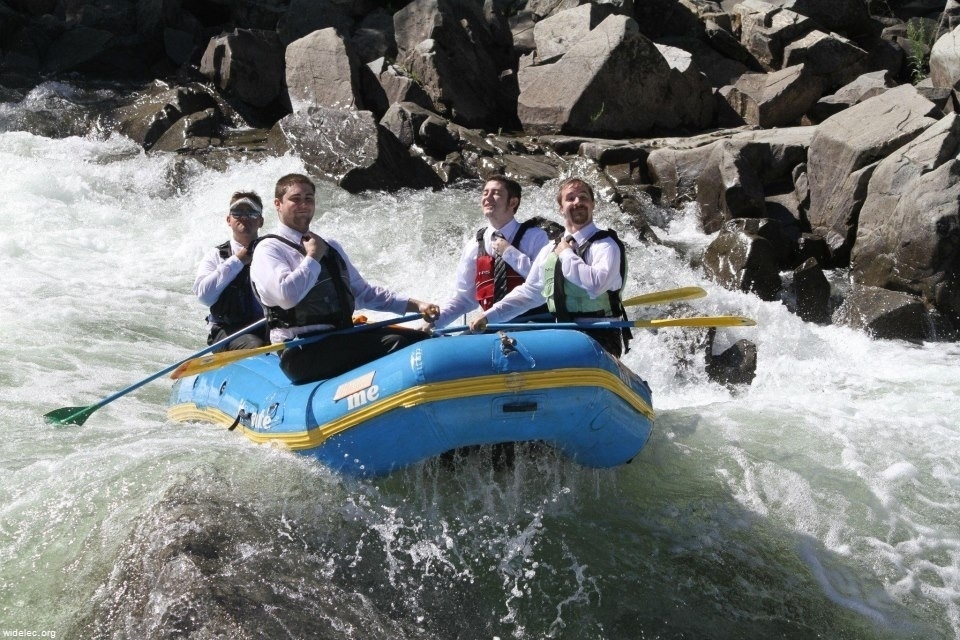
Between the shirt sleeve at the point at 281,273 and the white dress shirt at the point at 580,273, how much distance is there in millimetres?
821

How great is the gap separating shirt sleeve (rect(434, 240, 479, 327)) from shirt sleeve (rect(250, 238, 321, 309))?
0.81 m

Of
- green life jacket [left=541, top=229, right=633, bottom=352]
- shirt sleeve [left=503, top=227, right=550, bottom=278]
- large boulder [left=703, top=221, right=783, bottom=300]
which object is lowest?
large boulder [left=703, top=221, right=783, bottom=300]

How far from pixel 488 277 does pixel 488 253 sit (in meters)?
0.11

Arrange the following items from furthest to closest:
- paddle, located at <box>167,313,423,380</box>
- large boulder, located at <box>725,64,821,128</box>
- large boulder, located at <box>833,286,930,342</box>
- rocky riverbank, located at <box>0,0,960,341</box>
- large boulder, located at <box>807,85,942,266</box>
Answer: large boulder, located at <box>725,64,821,128</box> → large boulder, located at <box>807,85,942,266</box> → rocky riverbank, located at <box>0,0,960,341</box> → large boulder, located at <box>833,286,930,342</box> → paddle, located at <box>167,313,423,380</box>

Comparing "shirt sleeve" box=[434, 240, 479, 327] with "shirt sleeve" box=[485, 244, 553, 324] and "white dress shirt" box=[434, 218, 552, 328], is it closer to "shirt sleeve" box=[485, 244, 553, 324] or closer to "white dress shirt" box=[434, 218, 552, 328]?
"white dress shirt" box=[434, 218, 552, 328]

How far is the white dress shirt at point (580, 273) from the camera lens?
4062mm

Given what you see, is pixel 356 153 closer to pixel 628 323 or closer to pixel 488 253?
pixel 488 253

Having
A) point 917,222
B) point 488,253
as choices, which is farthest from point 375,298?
point 917,222

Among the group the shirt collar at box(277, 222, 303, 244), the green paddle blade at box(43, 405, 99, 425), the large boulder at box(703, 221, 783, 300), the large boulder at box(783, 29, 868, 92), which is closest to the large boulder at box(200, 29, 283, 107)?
the large boulder at box(783, 29, 868, 92)

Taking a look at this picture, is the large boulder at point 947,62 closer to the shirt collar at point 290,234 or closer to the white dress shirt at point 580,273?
the white dress shirt at point 580,273

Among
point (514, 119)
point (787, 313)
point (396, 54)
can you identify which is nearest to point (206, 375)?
point (787, 313)

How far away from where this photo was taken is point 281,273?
3801mm

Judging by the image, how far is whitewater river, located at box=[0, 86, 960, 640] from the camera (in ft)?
10.8

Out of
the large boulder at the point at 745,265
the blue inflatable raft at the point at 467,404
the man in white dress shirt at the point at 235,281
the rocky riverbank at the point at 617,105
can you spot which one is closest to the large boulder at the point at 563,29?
the rocky riverbank at the point at 617,105
